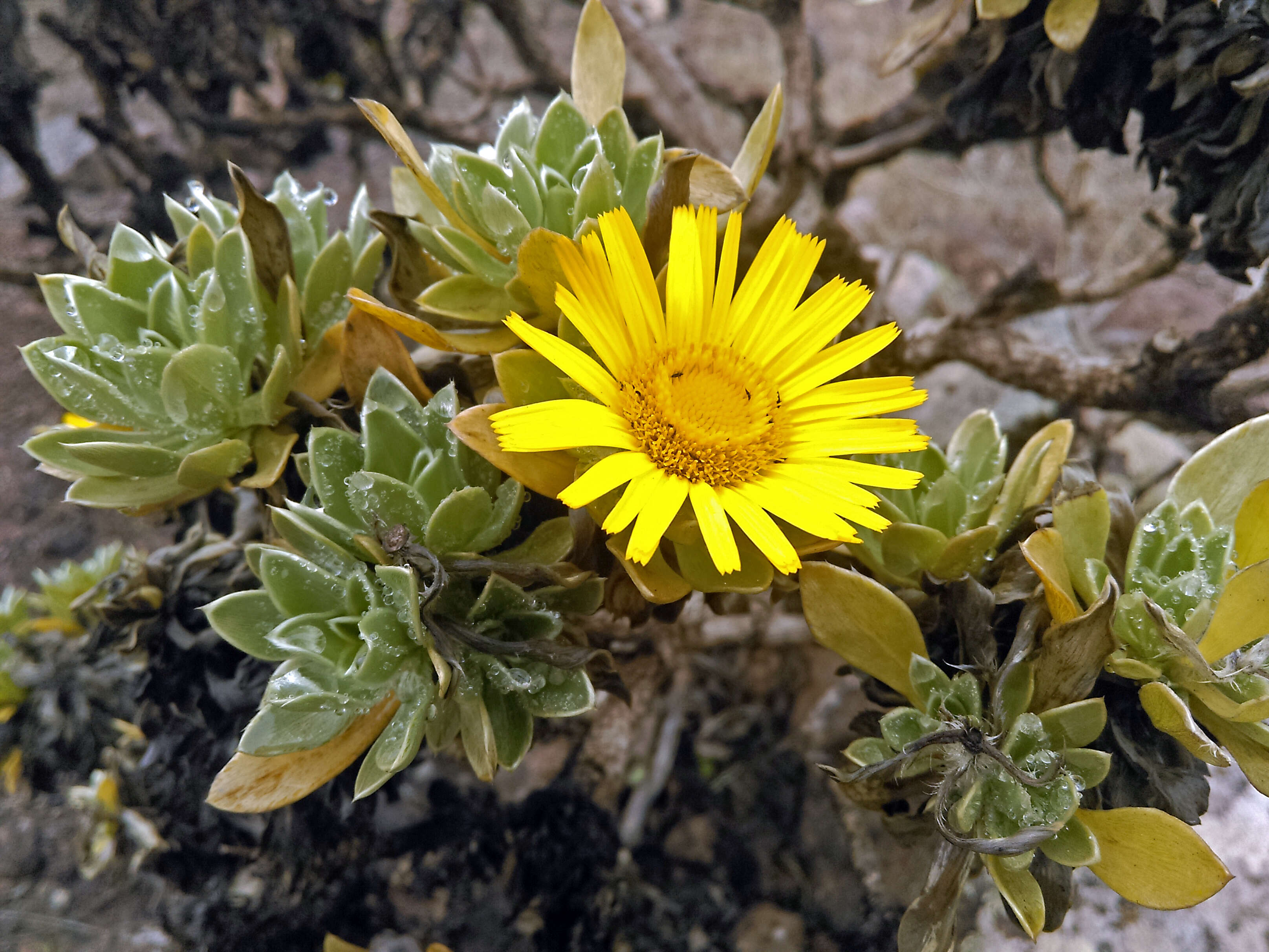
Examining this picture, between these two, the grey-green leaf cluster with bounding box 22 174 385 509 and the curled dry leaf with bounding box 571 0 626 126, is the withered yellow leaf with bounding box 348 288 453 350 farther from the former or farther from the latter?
the curled dry leaf with bounding box 571 0 626 126

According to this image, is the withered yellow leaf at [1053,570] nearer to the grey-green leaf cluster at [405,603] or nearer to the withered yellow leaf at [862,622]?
the withered yellow leaf at [862,622]

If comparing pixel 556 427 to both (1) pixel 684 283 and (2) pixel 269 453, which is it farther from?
(2) pixel 269 453

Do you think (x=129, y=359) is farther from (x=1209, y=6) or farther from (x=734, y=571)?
(x=1209, y=6)

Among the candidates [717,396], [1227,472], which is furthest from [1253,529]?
[717,396]

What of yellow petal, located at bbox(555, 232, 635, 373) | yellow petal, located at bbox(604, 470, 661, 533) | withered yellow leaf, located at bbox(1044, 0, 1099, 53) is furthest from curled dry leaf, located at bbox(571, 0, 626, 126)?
withered yellow leaf, located at bbox(1044, 0, 1099, 53)

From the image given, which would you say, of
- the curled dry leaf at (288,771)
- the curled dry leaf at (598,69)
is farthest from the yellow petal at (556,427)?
the curled dry leaf at (598,69)

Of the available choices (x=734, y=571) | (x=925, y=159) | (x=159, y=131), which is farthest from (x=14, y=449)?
(x=925, y=159)
